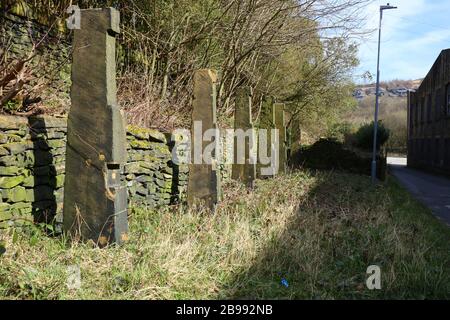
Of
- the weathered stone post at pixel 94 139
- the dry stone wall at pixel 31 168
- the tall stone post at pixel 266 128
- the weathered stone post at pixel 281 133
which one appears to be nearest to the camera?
the dry stone wall at pixel 31 168

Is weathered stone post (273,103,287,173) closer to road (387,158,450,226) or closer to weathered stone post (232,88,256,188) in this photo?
weathered stone post (232,88,256,188)

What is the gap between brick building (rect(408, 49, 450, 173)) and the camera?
29584mm

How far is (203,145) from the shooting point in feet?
27.6

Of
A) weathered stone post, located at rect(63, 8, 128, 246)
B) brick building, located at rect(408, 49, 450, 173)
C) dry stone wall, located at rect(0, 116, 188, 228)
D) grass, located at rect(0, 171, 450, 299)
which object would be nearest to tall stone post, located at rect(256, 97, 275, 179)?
grass, located at rect(0, 171, 450, 299)

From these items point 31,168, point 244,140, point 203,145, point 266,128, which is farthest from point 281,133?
point 31,168

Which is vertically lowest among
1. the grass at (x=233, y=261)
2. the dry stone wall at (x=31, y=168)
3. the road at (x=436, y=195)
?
the road at (x=436, y=195)

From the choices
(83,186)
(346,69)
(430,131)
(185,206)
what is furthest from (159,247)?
(430,131)

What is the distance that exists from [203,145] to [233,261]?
148 inches

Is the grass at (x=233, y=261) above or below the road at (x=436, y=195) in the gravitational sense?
above

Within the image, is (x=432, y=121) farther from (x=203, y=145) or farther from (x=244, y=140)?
(x=203, y=145)

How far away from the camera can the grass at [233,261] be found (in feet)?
13.2

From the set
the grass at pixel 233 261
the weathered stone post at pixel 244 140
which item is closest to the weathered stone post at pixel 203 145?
the grass at pixel 233 261

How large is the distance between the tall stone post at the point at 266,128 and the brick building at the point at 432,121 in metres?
18.4

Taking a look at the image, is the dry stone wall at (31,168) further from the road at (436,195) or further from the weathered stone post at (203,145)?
the road at (436,195)
